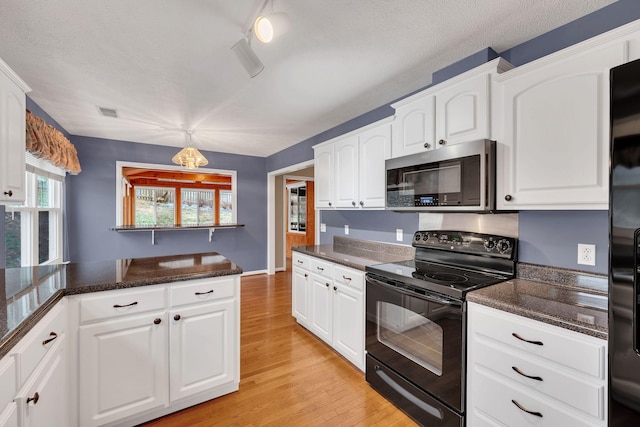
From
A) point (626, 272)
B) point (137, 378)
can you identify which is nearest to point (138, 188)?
point (137, 378)

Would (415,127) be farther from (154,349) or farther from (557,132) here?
(154,349)

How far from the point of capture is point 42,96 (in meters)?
2.72

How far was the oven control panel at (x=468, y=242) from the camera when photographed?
1.87 meters

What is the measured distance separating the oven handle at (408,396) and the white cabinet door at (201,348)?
3.48 ft

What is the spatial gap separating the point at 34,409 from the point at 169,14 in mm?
2003

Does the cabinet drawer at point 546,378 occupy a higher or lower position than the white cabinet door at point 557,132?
lower

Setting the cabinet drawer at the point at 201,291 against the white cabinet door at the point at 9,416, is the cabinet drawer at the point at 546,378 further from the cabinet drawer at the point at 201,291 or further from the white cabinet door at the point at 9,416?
the white cabinet door at the point at 9,416

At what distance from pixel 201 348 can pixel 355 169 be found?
6.54 ft

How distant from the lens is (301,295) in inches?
123

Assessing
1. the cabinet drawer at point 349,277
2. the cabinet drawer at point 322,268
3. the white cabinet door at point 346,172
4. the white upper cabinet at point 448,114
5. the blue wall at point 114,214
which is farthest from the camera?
the blue wall at point 114,214

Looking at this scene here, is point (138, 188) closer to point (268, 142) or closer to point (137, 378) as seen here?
point (268, 142)

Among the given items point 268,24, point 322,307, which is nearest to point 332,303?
point 322,307

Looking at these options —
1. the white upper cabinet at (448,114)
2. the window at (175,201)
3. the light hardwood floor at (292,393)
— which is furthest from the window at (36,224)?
the window at (175,201)

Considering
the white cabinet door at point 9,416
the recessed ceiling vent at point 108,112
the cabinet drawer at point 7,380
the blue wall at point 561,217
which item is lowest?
the white cabinet door at point 9,416
